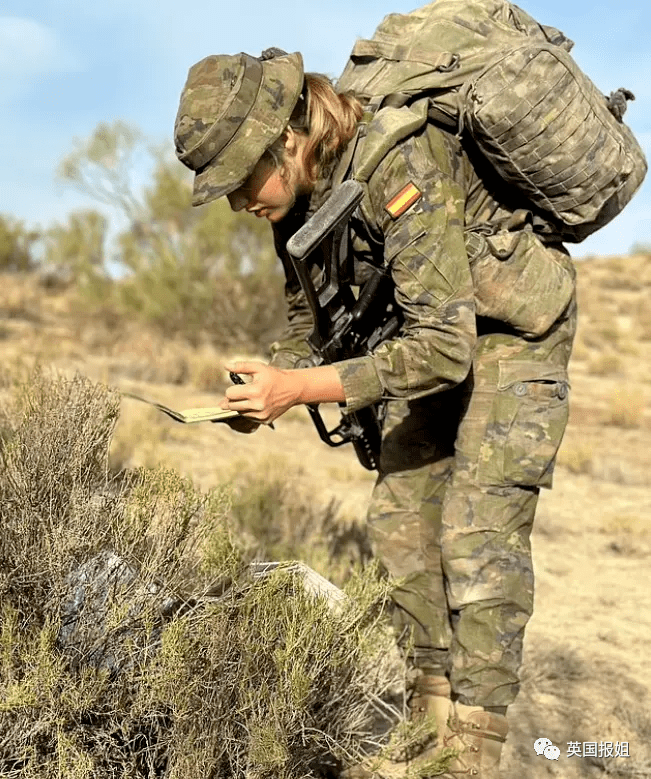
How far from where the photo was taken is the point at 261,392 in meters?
2.59

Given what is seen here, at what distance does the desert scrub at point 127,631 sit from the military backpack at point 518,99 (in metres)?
1.31

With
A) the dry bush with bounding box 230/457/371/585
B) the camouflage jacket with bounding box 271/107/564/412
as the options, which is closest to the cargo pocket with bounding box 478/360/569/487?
the camouflage jacket with bounding box 271/107/564/412

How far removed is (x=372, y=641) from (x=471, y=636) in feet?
1.07

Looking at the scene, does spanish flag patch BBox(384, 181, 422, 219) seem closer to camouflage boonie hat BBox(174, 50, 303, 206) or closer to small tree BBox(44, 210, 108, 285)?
camouflage boonie hat BBox(174, 50, 303, 206)

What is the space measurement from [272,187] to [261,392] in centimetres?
62

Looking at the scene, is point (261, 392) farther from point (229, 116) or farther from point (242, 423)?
point (229, 116)

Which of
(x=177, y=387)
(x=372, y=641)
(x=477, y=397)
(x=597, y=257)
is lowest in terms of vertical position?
(x=597, y=257)

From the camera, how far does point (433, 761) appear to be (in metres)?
3.12

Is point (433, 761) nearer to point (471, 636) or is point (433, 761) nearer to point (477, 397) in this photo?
point (471, 636)

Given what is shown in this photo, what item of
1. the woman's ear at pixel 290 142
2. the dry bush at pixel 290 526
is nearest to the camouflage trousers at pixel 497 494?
the woman's ear at pixel 290 142

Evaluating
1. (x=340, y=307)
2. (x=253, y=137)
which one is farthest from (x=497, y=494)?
(x=253, y=137)

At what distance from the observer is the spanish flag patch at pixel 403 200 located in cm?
270

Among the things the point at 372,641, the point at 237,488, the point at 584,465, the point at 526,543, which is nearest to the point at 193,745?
the point at 372,641

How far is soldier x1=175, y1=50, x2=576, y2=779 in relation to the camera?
8.88 feet
